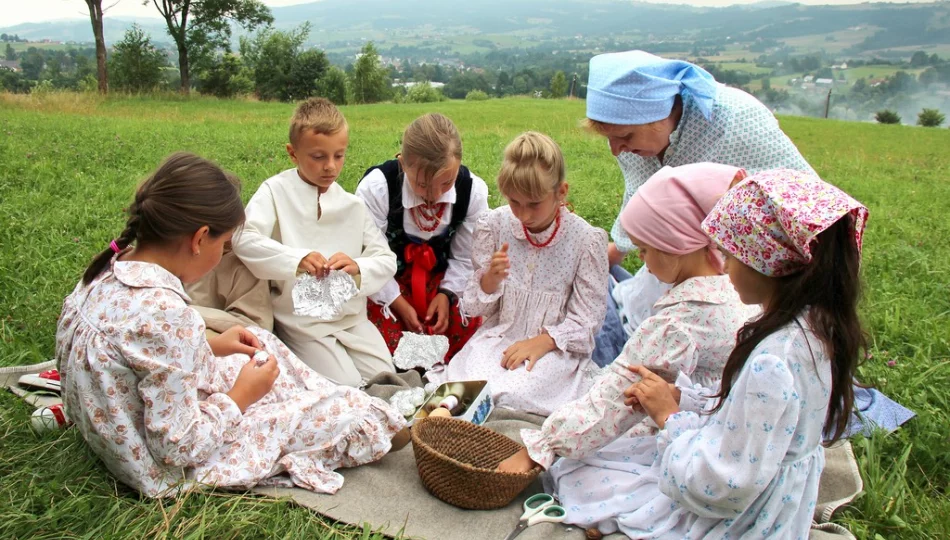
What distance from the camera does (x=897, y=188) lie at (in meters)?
9.77

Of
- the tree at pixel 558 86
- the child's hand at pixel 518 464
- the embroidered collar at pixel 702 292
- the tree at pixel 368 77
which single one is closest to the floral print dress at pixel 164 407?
the child's hand at pixel 518 464

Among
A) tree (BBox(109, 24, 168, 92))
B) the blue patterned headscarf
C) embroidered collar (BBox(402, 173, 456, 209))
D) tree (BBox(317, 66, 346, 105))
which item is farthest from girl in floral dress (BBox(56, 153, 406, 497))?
tree (BBox(317, 66, 346, 105))

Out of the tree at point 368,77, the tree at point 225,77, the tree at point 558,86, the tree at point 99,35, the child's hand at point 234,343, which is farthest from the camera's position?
the tree at point 368,77

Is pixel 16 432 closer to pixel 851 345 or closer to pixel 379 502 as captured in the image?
pixel 379 502

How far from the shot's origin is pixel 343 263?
3.87 metres

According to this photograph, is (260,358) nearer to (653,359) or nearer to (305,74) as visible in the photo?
(653,359)

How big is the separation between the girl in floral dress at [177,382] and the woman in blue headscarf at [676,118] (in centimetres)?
193

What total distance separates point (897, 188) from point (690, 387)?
862 centimetres

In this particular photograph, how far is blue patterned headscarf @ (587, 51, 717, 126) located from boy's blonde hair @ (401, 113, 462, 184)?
30.9 inches

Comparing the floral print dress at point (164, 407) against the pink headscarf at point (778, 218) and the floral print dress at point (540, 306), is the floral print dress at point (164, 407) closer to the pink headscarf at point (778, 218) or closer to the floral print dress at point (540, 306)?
the floral print dress at point (540, 306)

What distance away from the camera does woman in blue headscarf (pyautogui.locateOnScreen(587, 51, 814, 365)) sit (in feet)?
12.1

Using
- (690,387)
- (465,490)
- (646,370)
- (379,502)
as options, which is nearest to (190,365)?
(379,502)

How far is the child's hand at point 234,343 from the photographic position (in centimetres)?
312

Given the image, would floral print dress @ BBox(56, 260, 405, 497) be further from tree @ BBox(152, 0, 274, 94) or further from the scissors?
tree @ BBox(152, 0, 274, 94)
